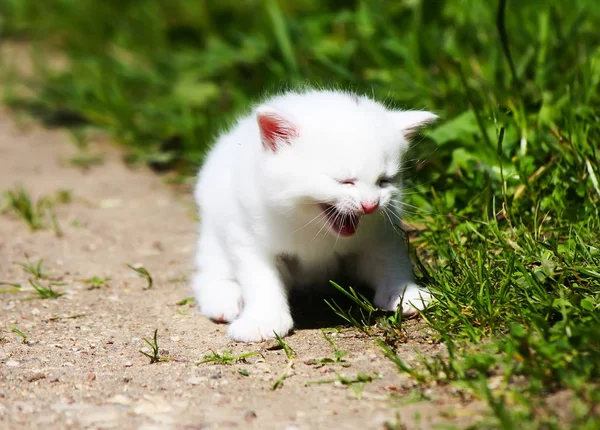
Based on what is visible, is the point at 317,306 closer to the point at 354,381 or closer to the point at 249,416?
the point at 354,381

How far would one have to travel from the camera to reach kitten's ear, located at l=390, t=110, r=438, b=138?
3041 millimetres

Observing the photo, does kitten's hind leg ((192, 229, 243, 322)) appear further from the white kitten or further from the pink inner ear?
the pink inner ear

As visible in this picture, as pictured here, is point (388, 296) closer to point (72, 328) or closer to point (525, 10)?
point (72, 328)

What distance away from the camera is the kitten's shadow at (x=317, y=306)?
3.20 meters

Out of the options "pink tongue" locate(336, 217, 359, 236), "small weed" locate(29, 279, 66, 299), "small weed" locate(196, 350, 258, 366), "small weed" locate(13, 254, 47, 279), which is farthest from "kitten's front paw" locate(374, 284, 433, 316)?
"small weed" locate(13, 254, 47, 279)

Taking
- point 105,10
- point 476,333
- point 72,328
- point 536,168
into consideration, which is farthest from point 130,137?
point 476,333

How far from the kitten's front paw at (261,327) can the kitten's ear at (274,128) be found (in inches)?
26.1

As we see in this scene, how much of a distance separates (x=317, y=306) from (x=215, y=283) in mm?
477

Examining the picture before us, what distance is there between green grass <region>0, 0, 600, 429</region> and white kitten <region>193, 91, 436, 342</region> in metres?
0.19

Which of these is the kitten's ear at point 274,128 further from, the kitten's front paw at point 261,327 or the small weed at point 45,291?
the small weed at point 45,291

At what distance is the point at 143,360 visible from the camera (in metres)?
2.87

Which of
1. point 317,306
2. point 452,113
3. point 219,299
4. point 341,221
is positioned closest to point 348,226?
point 341,221

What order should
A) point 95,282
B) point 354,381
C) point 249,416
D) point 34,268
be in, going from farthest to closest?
point 34,268, point 95,282, point 354,381, point 249,416

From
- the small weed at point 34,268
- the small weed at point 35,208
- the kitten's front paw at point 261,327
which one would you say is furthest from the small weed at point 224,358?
the small weed at point 35,208
